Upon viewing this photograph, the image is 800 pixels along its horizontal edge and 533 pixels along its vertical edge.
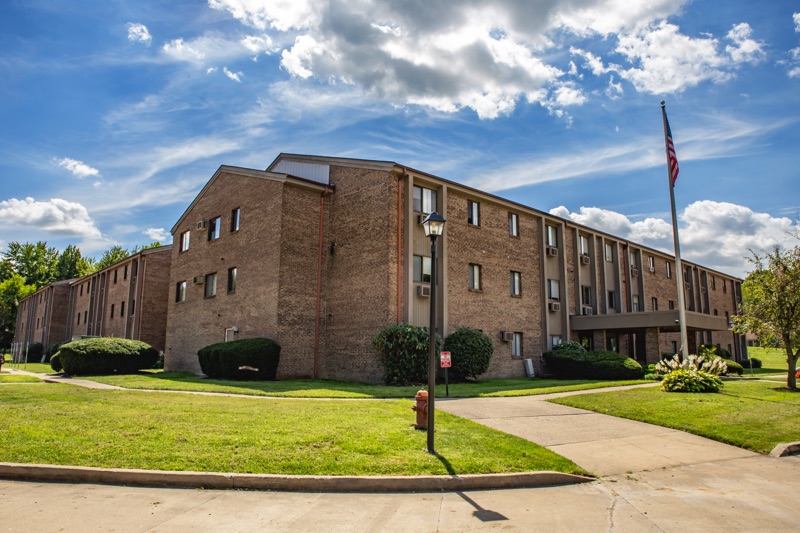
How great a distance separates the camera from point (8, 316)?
7412 centimetres

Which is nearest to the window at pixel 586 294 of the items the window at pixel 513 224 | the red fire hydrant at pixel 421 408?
the window at pixel 513 224

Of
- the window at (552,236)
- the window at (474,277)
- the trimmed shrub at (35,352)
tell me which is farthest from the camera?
the trimmed shrub at (35,352)

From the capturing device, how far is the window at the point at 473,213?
25109 mm

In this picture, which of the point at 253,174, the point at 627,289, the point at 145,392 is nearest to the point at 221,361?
the point at 145,392

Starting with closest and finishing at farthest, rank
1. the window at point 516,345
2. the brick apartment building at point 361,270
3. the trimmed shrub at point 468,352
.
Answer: the trimmed shrub at point 468,352 → the brick apartment building at point 361,270 → the window at point 516,345

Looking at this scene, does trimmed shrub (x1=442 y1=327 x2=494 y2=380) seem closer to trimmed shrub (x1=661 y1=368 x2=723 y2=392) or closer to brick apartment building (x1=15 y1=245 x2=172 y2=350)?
trimmed shrub (x1=661 y1=368 x2=723 y2=392)

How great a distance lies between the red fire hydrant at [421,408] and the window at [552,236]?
21.5m

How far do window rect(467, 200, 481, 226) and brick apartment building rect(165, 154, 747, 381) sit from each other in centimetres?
17

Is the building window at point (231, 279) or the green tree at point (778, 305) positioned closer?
the green tree at point (778, 305)

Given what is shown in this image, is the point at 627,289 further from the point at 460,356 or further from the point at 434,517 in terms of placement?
the point at 434,517

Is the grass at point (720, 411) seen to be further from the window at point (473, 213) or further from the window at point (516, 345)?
the window at point (473, 213)

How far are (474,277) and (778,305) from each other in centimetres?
1128

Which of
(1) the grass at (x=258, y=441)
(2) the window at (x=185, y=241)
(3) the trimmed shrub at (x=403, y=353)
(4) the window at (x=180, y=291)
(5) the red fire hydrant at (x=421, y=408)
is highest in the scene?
(2) the window at (x=185, y=241)

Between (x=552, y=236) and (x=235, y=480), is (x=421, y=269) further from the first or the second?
(x=235, y=480)
